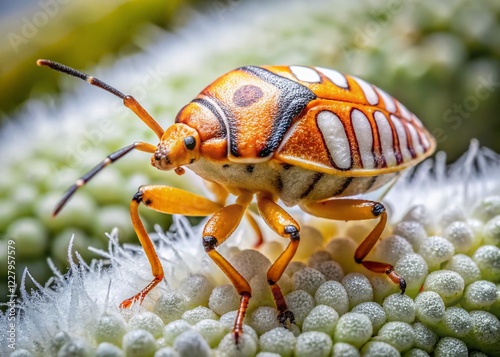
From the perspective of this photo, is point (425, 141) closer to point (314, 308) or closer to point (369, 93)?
point (369, 93)

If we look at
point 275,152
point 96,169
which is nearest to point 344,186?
point 275,152

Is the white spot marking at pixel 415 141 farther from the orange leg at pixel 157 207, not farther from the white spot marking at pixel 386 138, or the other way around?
the orange leg at pixel 157 207

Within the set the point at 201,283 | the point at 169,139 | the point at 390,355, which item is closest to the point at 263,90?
the point at 169,139

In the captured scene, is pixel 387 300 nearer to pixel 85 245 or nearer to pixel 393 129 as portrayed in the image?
pixel 393 129

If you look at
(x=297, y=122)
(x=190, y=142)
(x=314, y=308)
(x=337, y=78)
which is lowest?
(x=314, y=308)

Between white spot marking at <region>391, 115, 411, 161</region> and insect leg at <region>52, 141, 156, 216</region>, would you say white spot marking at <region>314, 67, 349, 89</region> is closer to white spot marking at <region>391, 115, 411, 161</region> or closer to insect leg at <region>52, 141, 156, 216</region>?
white spot marking at <region>391, 115, 411, 161</region>

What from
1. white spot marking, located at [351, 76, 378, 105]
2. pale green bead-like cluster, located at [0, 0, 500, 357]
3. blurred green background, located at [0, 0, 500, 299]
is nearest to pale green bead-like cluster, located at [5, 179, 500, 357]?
pale green bead-like cluster, located at [0, 0, 500, 357]

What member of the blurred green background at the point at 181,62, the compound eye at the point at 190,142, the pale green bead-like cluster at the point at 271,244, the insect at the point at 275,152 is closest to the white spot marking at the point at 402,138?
the insect at the point at 275,152

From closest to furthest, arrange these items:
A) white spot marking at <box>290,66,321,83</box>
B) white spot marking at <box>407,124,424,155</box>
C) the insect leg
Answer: the insect leg
white spot marking at <box>290,66,321,83</box>
white spot marking at <box>407,124,424,155</box>
